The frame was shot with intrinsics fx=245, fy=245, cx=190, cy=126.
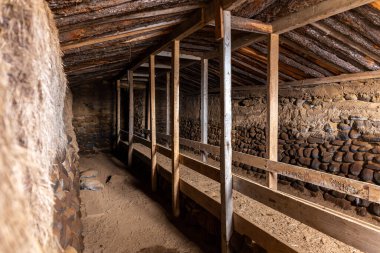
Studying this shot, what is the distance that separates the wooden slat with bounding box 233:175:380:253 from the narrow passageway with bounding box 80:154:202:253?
1.32 m

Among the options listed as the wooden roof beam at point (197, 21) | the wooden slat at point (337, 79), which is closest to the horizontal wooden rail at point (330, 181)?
the wooden roof beam at point (197, 21)

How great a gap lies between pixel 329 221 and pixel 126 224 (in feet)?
9.36

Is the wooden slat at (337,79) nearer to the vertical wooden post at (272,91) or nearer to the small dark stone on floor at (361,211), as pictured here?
the vertical wooden post at (272,91)

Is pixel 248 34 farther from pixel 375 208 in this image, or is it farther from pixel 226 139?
pixel 375 208

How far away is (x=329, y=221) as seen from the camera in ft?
5.74

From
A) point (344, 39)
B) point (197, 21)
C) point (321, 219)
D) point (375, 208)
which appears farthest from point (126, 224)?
point (344, 39)

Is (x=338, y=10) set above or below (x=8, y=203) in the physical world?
above

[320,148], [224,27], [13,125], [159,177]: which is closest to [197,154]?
[159,177]

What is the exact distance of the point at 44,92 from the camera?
150 centimetres

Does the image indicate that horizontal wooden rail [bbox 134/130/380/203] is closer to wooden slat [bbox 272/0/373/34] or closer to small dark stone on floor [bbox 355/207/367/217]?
wooden slat [bbox 272/0/373/34]

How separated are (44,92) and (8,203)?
0.80 metres

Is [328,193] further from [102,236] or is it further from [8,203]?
[8,203]

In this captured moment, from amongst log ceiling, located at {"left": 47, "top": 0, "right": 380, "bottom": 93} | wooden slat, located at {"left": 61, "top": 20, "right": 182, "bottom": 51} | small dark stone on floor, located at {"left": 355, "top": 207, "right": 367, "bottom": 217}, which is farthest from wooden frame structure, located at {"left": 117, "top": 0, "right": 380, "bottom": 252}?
small dark stone on floor, located at {"left": 355, "top": 207, "right": 367, "bottom": 217}

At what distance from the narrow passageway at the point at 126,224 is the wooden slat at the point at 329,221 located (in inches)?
52.0
